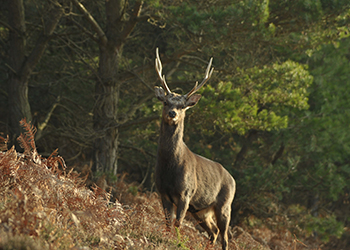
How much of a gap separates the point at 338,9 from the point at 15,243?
981 cm

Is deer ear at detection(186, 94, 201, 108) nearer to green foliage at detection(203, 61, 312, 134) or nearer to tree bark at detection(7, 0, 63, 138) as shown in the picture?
green foliage at detection(203, 61, 312, 134)

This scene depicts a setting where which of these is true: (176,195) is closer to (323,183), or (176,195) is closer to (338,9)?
(338,9)

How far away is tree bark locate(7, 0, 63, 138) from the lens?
11359 mm

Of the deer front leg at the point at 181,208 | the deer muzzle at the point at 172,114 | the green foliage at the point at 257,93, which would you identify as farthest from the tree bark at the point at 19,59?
the deer front leg at the point at 181,208

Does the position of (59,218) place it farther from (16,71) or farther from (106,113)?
(16,71)

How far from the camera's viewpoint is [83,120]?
12750 mm

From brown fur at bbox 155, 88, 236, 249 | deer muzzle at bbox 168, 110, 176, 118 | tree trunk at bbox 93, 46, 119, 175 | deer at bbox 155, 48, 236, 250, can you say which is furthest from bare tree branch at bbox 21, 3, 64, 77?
deer muzzle at bbox 168, 110, 176, 118

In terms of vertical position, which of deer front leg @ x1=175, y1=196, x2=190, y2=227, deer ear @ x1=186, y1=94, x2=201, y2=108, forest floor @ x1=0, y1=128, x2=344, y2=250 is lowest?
deer front leg @ x1=175, y1=196, x2=190, y2=227

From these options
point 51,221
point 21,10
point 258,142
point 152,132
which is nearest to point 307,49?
point 152,132

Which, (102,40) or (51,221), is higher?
(102,40)

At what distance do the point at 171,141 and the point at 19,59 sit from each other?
715 cm

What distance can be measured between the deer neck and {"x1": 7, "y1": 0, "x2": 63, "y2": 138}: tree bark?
6.01 m

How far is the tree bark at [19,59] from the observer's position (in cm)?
1136

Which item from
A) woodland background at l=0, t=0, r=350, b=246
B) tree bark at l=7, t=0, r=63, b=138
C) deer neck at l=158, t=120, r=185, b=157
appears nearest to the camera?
deer neck at l=158, t=120, r=185, b=157
